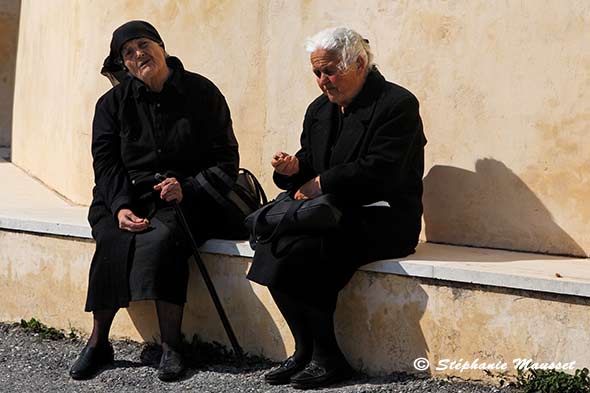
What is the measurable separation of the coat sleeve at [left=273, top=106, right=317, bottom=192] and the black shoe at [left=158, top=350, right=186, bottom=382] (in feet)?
3.12

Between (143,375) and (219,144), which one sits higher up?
(219,144)

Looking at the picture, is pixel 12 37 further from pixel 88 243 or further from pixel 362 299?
pixel 362 299

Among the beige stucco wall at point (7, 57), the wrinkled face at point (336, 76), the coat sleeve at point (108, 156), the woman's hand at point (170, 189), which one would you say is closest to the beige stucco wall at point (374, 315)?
the woman's hand at point (170, 189)

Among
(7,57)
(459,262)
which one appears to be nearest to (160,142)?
(459,262)

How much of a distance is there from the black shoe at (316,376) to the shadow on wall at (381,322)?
174mm

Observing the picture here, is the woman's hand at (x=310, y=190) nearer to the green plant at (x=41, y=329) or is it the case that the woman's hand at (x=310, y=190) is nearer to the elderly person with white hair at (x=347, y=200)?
the elderly person with white hair at (x=347, y=200)

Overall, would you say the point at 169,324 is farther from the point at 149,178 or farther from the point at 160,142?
the point at 160,142

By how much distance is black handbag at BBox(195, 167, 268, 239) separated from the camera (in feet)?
20.5

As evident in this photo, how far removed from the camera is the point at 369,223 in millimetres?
5699

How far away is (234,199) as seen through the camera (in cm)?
633

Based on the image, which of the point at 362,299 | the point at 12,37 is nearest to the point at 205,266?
the point at 362,299

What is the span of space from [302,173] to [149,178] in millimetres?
797

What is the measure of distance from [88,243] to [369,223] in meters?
1.73

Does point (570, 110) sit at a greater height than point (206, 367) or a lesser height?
greater
